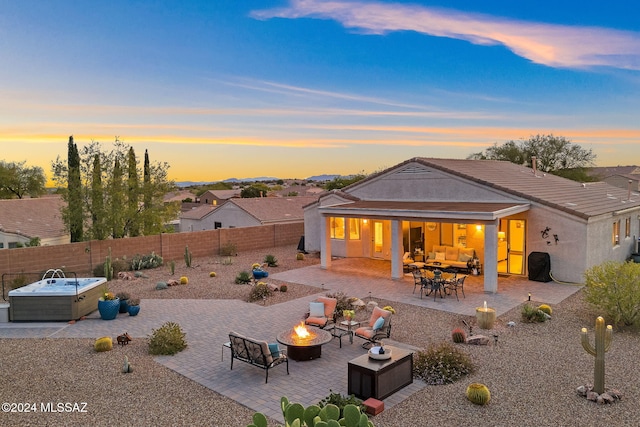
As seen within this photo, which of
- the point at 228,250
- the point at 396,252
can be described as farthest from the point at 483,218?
the point at 228,250

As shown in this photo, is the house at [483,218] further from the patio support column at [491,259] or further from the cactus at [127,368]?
the cactus at [127,368]

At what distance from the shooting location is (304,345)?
10.6 m

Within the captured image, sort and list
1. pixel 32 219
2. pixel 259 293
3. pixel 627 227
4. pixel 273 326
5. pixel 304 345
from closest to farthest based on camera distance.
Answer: pixel 304 345 < pixel 273 326 < pixel 259 293 < pixel 627 227 < pixel 32 219

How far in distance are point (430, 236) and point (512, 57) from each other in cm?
1367

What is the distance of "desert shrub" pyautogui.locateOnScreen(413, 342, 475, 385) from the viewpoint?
31.4 feet

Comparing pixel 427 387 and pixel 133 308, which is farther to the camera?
pixel 133 308

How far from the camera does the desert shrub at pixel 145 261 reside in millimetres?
24047

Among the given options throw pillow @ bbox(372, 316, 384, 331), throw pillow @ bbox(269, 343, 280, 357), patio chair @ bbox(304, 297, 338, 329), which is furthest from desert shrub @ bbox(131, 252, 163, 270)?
throw pillow @ bbox(372, 316, 384, 331)

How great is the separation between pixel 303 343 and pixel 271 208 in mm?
28958

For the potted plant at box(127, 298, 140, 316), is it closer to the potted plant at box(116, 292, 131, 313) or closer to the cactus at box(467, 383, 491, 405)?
the potted plant at box(116, 292, 131, 313)

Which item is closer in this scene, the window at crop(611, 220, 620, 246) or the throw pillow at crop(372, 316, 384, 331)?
the throw pillow at crop(372, 316, 384, 331)

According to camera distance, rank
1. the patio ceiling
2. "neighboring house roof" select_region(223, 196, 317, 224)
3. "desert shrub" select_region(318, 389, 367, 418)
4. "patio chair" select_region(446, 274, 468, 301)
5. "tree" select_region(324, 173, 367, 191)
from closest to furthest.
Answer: "desert shrub" select_region(318, 389, 367, 418) < "patio chair" select_region(446, 274, 468, 301) < the patio ceiling < "neighboring house roof" select_region(223, 196, 317, 224) < "tree" select_region(324, 173, 367, 191)

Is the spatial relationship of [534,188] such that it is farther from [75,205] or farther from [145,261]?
[75,205]

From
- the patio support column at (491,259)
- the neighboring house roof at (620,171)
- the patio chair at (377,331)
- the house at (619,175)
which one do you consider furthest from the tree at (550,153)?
the patio chair at (377,331)
